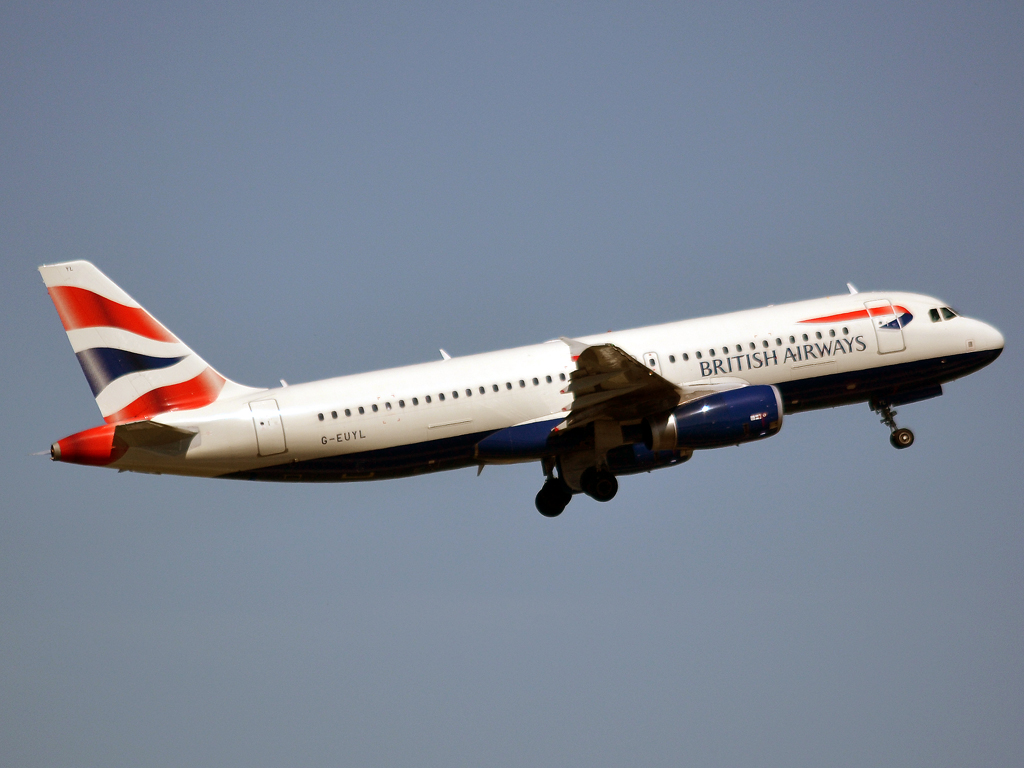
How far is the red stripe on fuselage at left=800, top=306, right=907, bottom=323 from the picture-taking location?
46.1 metres

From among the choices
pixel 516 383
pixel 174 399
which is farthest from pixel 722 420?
pixel 174 399

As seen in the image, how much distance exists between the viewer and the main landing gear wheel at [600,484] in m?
46.6

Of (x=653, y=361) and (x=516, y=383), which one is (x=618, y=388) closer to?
(x=653, y=361)

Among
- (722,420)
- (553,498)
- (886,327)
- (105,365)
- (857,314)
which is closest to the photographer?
(722,420)

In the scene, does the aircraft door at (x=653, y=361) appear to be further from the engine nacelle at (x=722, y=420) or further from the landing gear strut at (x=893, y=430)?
the landing gear strut at (x=893, y=430)

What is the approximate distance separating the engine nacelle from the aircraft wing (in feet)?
1.94

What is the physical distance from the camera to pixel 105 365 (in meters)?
42.7

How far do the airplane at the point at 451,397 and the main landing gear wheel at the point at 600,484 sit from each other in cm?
114

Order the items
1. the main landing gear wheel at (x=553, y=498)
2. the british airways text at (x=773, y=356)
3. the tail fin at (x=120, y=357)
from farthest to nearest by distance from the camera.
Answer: the main landing gear wheel at (x=553, y=498)
the british airways text at (x=773, y=356)
the tail fin at (x=120, y=357)

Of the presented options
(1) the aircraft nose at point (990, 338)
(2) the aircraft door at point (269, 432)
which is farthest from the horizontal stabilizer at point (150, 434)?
(1) the aircraft nose at point (990, 338)

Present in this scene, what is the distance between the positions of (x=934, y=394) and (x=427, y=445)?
19606mm

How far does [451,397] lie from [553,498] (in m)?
7.31

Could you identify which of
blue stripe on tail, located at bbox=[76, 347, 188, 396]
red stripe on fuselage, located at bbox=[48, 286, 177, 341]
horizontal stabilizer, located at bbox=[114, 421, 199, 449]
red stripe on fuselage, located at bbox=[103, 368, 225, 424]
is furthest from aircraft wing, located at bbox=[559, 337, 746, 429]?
blue stripe on tail, located at bbox=[76, 347, 188, 396]

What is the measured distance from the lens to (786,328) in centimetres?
4566
